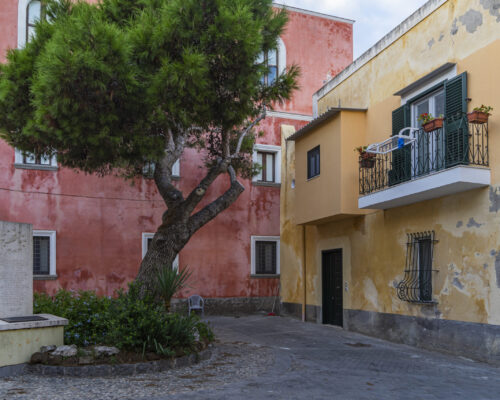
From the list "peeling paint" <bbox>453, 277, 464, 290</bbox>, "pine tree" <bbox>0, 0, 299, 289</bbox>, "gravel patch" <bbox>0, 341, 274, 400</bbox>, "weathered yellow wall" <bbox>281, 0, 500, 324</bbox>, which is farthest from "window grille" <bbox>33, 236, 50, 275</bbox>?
"peeling paint" <bbox>453, 277, 464, 290</bbox>

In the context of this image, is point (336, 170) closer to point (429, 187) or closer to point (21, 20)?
point (429, 187)

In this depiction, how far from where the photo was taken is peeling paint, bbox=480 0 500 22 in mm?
9243

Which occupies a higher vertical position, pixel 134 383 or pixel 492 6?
pixel 492 6

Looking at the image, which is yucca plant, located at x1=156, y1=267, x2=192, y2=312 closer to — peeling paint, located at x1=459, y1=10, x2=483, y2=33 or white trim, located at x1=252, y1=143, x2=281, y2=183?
peeling paint, located at x1=459, y1=10, x2=483, y2=33

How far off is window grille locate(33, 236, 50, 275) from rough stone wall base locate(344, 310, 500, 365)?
872 centimetres

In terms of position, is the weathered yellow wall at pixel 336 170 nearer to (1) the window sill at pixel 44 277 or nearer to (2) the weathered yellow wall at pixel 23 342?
(2) the weathered yellow wall at pixel 23 342

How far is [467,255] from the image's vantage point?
977 cm

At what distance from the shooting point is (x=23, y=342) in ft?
26.1

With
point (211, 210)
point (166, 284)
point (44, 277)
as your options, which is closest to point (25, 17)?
point (44, 277)

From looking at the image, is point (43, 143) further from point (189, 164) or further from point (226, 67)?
point (189, 164)

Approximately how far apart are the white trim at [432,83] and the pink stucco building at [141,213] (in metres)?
7.80

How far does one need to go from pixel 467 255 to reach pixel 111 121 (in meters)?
6.69

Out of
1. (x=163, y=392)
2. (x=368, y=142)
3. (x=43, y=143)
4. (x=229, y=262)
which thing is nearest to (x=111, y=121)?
(x=43, y=143)

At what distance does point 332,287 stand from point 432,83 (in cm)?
627
